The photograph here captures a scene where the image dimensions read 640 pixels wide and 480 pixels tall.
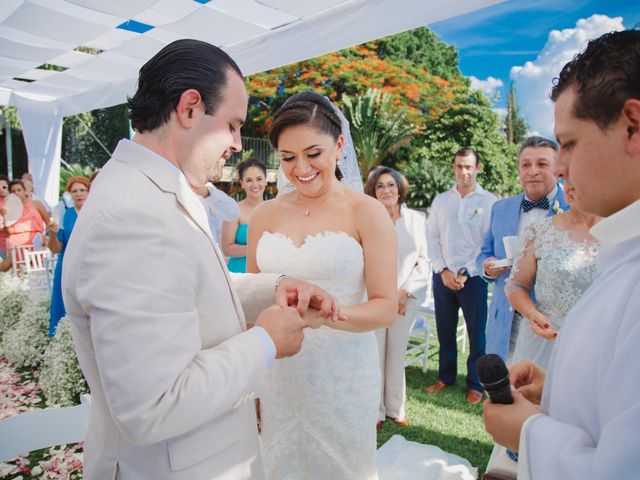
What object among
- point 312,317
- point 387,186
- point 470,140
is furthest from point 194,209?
point 470,140

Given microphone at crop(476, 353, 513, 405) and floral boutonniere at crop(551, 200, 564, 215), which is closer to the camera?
microphone at crop(476, 353, 513, 405)

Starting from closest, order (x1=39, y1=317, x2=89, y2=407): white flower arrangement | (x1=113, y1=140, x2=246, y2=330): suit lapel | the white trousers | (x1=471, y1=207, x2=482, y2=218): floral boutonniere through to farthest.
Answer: (x1=113, y1=140, x2=246, y2=330): suit lapel, (x1=39, y1=317, x2=89, y2=407): white flower arrangement, the white trousers, (x1=471, y1=207, x2=482, y2=218): floral boutonniere

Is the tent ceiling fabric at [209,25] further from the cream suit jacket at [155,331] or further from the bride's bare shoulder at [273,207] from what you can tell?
the cream suit jacket at [155,331]

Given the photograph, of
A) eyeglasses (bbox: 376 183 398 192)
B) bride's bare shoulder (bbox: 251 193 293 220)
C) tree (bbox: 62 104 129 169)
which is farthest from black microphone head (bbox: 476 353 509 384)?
tree (bbox: 62 104 129 169)

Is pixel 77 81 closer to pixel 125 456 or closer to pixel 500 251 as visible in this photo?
pixel 500 251

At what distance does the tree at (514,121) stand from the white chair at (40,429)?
1536 inches

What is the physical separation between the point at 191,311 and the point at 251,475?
0.70 meters

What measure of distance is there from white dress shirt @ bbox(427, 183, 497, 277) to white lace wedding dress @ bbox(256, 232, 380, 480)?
3.19 metres

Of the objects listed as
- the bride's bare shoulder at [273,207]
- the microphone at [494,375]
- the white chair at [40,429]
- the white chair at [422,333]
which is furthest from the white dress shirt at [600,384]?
the white chair at [422,333]

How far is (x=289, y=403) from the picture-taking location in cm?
245

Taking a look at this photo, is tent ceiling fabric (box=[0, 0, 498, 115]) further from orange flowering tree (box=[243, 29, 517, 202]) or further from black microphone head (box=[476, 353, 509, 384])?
orange flowering tree (box=[243, 29, 517, 202])

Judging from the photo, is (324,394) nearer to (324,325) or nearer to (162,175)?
(324,325)

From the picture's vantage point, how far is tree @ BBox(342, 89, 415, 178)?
22062mm

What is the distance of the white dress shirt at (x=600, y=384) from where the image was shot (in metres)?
0.84
